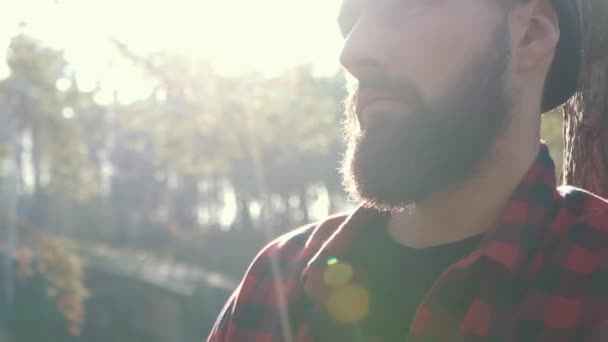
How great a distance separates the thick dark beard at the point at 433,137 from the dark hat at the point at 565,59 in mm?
149

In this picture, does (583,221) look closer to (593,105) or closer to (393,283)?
(393,283)

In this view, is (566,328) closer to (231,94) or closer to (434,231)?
(434,231)

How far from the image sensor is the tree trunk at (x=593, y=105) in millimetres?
2186

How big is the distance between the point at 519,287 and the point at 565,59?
64 cm

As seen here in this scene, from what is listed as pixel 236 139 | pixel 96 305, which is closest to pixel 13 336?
pixel 96 305

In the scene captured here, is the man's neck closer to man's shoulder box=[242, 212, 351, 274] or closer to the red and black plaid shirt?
the red and black plaid shirt

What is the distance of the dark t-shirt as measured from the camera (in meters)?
1.73

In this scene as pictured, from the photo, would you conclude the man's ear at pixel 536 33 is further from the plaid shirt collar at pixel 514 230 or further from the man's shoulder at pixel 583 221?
the man's shoulder at pixel 583 221

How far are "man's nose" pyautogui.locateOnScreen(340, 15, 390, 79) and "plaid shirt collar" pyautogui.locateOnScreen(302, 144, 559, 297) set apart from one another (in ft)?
1.27

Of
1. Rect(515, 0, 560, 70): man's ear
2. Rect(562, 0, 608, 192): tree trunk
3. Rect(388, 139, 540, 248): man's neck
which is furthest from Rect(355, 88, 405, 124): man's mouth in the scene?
Rect(562, 0, 608, 192): tree trunk

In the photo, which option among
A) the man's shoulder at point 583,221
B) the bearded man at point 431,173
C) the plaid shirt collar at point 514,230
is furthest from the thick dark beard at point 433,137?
the man's shoulder at point 583,221

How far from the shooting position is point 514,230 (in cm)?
166

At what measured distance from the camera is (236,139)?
56.4ft

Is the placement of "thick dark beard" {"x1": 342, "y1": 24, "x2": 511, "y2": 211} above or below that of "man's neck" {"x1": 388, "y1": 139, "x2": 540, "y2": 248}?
above
